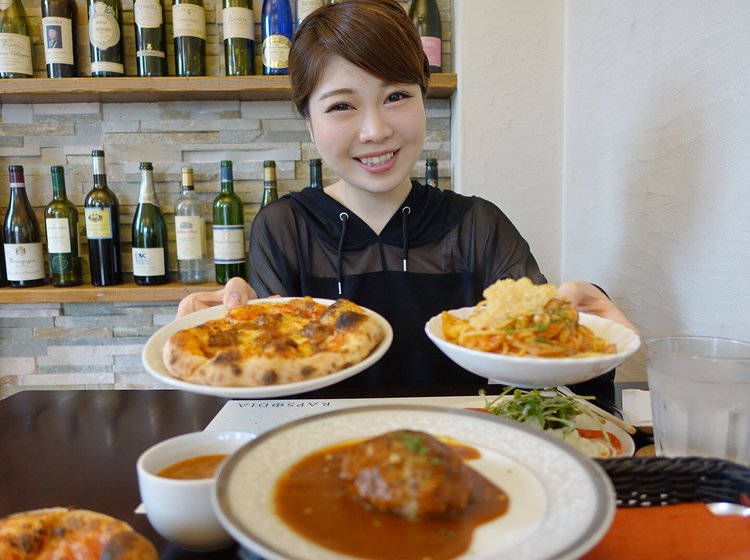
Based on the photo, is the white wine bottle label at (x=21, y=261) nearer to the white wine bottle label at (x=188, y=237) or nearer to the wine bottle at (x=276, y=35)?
the white wine bottle label at (x=188, y=237)

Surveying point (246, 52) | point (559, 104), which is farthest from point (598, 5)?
point (246, 52)

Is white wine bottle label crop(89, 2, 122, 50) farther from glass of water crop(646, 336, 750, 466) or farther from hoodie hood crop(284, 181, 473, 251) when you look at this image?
glass of water crop(646, 336, 750, 466)

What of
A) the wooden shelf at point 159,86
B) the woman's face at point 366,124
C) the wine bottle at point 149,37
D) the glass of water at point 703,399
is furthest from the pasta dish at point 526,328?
the wine bottle at point 149,37

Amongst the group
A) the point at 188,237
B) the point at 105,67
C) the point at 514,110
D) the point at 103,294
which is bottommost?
the point at 103,294

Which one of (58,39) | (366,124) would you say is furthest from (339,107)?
(58,39)

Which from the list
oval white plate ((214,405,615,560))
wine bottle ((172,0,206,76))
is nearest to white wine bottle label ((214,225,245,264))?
wine bottle ((172,0,206,76))

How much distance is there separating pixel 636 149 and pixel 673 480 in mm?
1248

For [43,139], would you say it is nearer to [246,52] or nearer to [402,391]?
[246,52]

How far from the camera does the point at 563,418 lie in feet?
3.28

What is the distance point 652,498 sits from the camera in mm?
691

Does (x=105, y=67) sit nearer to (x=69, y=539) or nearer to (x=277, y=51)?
(x=277, y=51)

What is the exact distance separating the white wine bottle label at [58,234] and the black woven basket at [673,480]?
84.8 inches

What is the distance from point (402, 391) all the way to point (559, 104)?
4.94 ft

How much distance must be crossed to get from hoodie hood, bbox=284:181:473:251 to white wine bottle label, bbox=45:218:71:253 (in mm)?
1005
